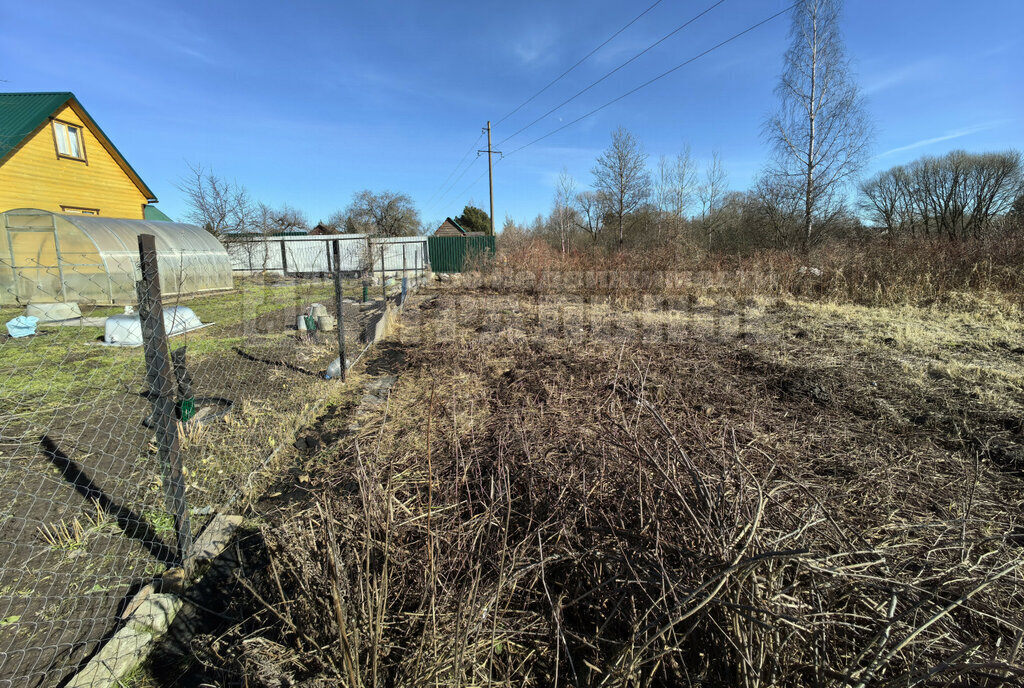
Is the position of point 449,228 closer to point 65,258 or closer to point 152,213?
point 152,213

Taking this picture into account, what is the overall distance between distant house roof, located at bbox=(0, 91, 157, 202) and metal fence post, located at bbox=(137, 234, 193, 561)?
786 inches

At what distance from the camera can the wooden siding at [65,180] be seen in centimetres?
1500

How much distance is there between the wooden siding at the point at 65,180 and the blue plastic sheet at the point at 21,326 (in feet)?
38.4

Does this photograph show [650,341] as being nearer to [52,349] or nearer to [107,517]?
[107,517]

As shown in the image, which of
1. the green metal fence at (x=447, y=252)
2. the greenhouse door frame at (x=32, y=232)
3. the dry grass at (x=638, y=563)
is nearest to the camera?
the dry grass at (x=638, y=563)

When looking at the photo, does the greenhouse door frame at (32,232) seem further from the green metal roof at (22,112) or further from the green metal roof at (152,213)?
the green metal roof at (152,213)

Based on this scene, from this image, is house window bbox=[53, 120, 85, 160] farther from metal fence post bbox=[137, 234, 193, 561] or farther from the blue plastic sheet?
metal fence post bbox=[137, 234, 193, 561]

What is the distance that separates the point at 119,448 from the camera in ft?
12.3

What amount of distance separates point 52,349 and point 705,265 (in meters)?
16.2

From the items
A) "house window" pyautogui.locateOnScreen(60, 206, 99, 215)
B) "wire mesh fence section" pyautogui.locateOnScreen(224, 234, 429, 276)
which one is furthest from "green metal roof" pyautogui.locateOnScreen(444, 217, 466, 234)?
"house window" pyautogui.locateOnScreen(60, 206, 99, 215)

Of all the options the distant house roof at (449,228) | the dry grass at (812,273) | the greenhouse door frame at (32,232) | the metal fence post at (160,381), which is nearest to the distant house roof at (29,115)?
the greenhouse door frame at (32,232)

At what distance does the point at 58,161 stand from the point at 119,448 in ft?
66.9

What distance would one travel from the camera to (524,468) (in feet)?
7.72

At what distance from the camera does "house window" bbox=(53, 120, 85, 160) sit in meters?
16.5
